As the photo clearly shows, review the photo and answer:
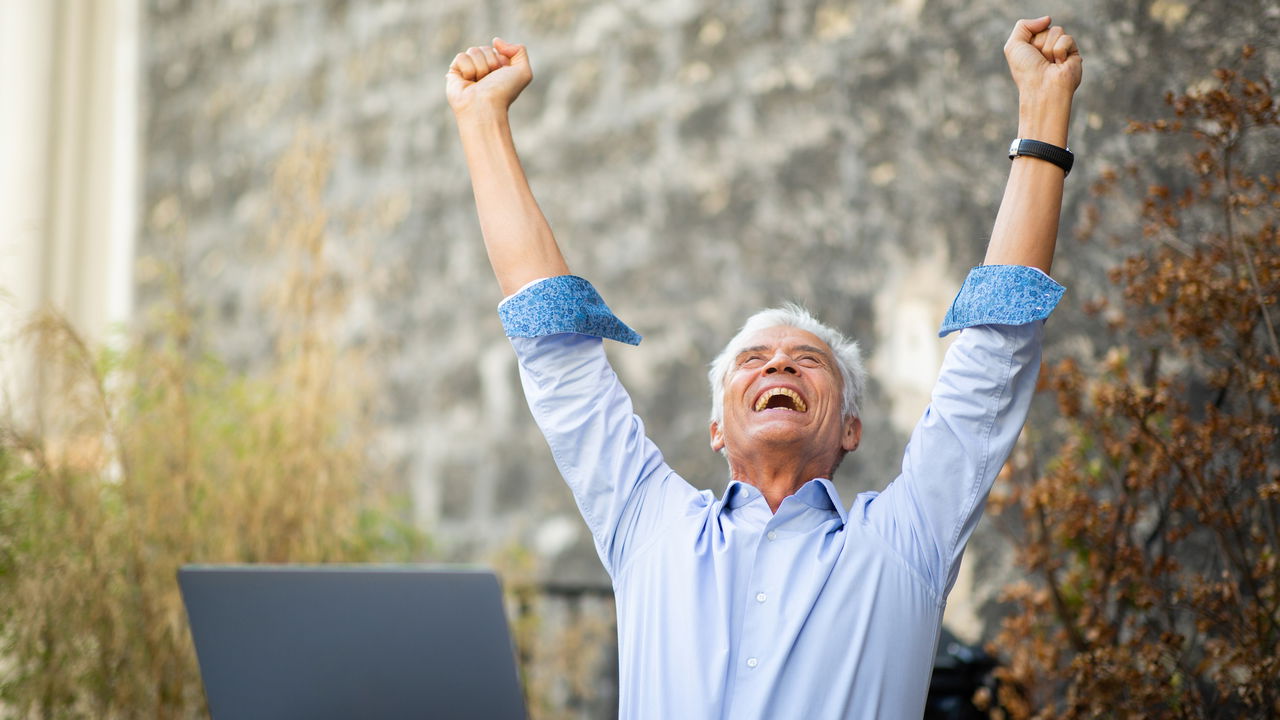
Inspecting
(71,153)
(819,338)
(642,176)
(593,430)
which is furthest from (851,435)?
(71,153)

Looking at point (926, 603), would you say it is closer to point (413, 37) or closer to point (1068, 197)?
point (1068, 197)

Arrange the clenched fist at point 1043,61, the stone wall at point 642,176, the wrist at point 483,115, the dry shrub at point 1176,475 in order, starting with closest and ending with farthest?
the clenched fist at point 1043,61 < the wrist at point 483,115 < the dry shrub at point 1176,475 < the stone wall at point 642,176

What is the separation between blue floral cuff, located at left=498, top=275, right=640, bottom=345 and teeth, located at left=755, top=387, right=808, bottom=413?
0.23 metres

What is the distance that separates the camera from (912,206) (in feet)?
10.7

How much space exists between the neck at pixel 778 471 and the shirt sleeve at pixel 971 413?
0.63ft

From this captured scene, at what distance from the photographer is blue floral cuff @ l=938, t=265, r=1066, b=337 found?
1.53 meters

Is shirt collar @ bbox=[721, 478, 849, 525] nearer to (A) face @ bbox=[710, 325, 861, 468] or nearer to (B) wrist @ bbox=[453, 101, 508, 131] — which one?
(A) face @ bbox=[710, 325, 861, 468]

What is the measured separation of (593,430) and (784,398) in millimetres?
300

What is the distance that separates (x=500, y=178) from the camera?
1.74m

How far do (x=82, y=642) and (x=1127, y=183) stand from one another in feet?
8.35

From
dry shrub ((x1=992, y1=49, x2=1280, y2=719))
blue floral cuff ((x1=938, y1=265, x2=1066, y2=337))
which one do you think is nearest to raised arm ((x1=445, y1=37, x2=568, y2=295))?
blue floral cuff ((x1=938, y1=265, x2=1066, y2=337))

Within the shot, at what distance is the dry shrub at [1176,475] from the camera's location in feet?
7.18

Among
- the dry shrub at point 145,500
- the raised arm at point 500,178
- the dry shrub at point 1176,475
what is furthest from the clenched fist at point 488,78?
the dry shrub at point 145,500

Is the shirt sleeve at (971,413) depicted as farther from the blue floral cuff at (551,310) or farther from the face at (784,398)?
the blue floral cuff at (551,310)
